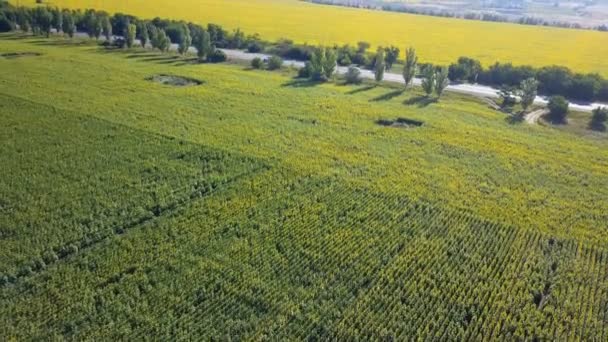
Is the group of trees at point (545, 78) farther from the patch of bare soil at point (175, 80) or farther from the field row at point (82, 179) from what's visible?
the field row at point (82, 179)

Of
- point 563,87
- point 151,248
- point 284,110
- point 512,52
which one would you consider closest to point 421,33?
point 512,52

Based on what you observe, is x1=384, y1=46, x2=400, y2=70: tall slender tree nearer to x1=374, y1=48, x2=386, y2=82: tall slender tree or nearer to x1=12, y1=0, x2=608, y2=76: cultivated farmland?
x1=12, y1=0, x2=608, y2=76: cultivated farmland

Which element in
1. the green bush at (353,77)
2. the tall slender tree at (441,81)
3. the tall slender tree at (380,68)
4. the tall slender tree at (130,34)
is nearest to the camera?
the tall slender tree at (441,81)

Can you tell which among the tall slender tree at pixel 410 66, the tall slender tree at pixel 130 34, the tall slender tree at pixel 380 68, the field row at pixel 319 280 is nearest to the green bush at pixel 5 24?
the tall slender tree at pixel 130 34

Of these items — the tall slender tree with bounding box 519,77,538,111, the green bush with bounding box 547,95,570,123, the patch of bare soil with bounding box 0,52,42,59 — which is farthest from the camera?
the patch of bare soil with bounding box 0,52,42,59

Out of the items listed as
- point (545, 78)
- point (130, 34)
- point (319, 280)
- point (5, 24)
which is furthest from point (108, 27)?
point (319, 280)

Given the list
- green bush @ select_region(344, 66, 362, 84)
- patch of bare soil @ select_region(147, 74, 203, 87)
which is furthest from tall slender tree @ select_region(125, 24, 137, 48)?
green bush @ select_region(344, 66, 362, 84)
